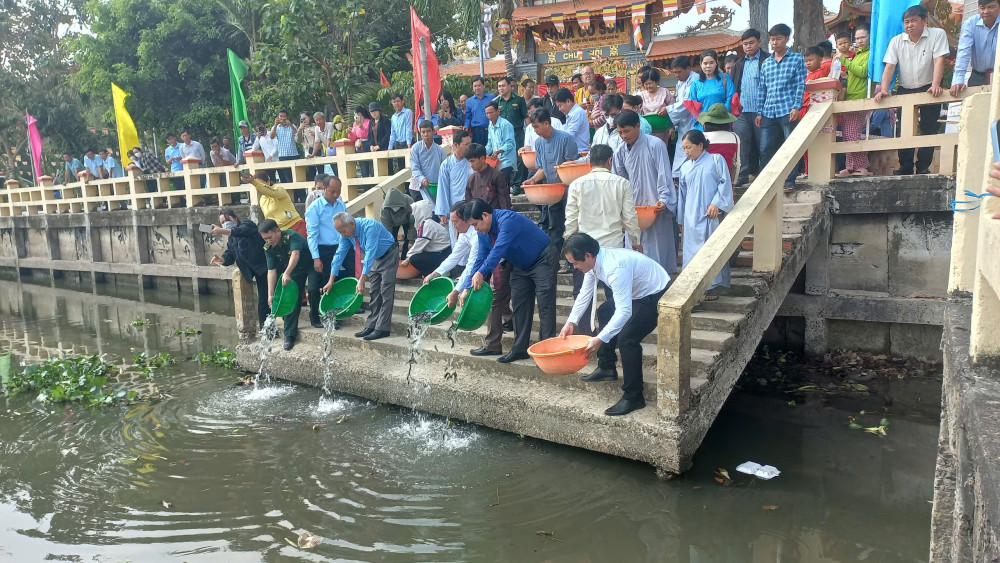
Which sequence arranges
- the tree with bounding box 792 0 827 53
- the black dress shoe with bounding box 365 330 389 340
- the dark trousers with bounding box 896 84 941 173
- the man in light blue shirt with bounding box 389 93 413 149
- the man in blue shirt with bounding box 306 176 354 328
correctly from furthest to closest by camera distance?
the tree with bounding box 792 0 827 53, the man in light blue shirt with bounding box 389 93 413 149, the man in blue shirt with bounding box 306 176 354 328, the black dress shoe with bounding box 365 330 389 340, the dark trousers with bounding box 896 84 941 173

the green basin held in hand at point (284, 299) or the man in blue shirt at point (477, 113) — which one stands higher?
the man in blue shirt at point (477, 113)

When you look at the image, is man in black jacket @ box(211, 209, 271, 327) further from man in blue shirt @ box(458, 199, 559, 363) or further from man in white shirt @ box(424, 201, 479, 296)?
man in blue shirt @ box(458, 199, 559, 363)

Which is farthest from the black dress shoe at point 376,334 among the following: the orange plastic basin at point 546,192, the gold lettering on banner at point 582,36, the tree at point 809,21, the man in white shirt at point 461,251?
the gold lettering on banner at point 582,36

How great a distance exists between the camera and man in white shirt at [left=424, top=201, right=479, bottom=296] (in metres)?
5.68

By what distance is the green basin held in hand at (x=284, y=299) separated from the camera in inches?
294

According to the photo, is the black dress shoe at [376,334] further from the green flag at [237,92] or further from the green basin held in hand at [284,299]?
the green flag at [237,92]

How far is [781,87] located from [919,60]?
126 centimetres

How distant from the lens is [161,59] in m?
21.3

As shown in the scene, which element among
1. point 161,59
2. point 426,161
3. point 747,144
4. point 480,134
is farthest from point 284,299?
point 161,59

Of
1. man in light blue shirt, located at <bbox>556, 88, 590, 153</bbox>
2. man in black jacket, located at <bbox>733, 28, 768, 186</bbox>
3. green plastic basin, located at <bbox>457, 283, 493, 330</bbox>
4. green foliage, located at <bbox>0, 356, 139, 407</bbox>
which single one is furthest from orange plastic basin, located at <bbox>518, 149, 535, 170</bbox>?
green foliage, located at <bbox>0, 356, 139, 407</bbox>

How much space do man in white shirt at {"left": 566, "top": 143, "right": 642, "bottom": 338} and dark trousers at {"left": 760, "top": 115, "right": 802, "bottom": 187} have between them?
255 cm

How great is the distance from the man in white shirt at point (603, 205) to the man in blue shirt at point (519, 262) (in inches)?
13.5

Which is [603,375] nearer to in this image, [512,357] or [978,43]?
[512,357]

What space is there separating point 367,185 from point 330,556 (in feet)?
24.3
